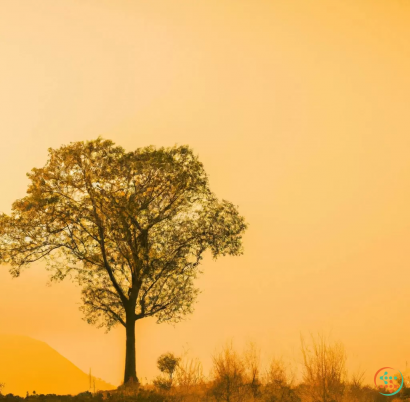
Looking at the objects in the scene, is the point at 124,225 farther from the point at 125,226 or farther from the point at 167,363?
the point at 167,363

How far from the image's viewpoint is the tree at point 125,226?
82.3ft

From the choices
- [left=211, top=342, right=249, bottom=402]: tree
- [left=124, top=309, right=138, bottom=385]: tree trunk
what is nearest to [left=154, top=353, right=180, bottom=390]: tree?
[left=124, top=309, right=138, bottom=385]: tree trunk

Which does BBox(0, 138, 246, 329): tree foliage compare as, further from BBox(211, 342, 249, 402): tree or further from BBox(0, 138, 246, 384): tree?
BBox(211, 342, 249, 402): tree

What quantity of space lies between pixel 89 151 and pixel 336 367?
17.4m

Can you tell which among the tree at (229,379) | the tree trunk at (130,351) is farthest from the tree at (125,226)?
the tree at (229,379)

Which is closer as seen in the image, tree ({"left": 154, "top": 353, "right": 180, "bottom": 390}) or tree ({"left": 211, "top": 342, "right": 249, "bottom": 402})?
tree ({"left": 211, "top": 342, "right": 249, "bottom": 402})

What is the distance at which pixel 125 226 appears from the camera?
24.5 m

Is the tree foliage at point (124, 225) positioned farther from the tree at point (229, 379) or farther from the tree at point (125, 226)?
the tree at point (229, 379)

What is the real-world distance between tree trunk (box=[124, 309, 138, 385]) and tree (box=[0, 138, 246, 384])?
0.05 metres

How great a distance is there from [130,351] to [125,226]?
687 cm

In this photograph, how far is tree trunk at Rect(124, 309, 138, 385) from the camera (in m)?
24.0

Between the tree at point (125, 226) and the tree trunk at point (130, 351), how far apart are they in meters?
0.05

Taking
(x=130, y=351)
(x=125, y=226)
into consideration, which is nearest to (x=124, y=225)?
(x=125, y=226)

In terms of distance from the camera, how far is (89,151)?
2575cm
